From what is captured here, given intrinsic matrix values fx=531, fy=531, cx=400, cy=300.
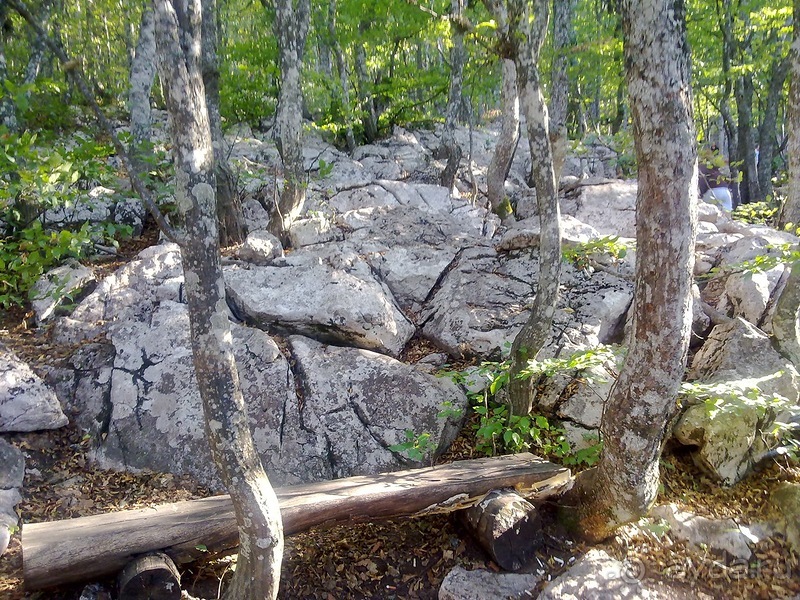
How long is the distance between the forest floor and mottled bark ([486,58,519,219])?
6286 mm

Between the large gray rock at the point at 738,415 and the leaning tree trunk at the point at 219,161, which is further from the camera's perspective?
the leaning tree trunk at the point at 219,161

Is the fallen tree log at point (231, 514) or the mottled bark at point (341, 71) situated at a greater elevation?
the mottled bark at point (341, 71)

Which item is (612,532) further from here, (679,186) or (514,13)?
(514,13)

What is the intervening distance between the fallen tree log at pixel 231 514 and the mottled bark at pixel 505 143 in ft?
21.5

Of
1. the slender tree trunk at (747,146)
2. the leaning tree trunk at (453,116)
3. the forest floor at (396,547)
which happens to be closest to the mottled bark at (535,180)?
the forest floor at (396,547)

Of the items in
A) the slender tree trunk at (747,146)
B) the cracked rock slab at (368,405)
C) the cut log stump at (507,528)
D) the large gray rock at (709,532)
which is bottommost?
the large gray rock at (709,532)

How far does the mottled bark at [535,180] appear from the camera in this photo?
15.1 ft

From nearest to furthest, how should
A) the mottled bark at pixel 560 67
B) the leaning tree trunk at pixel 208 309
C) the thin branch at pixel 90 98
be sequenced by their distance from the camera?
the thin branch at pixel 90 98, the leaning tree trunk at pixel 208 309, the mottled bark at pixel 560 67

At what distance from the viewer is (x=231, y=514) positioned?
11.8 ft

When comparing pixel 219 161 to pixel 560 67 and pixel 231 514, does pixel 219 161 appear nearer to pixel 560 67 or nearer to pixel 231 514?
pixel 231 514

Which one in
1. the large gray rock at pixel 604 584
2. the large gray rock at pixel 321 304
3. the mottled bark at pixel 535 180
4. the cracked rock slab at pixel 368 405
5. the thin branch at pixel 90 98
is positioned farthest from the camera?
the large gray rock at pixel 321 304

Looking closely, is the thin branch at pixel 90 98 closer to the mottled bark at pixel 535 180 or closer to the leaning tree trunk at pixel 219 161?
the mottled bark at pixel 535 180

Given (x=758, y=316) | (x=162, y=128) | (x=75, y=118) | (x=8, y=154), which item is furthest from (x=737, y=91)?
(x=75, y=118)

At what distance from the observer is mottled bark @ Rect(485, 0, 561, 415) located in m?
4.61
